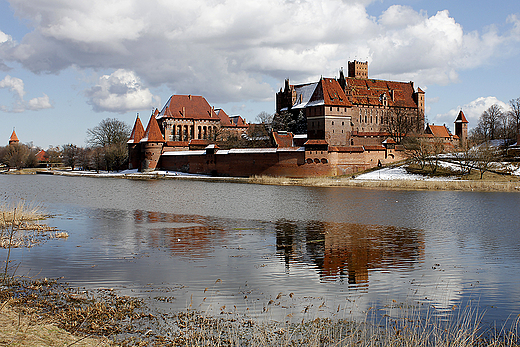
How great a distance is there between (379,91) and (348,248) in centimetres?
4812

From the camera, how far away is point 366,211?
54.7 ft

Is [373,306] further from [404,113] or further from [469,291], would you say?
[404,113]

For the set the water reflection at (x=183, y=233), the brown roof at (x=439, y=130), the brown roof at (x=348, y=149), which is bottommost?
the water reflection at (x=183, y=233)

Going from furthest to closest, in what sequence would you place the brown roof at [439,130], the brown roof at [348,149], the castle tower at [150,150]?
the brown roof at [439,130]
the castle tower at [150,150]
the brown roof at [348,149]

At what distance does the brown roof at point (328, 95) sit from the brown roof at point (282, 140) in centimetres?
369

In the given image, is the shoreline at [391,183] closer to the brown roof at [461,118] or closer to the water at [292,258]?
the water at [292,258]

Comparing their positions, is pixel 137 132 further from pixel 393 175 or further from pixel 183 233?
pixel 183 233

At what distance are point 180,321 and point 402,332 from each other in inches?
91.4

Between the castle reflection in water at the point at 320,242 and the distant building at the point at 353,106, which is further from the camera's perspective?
the distant building at the point at 353,106

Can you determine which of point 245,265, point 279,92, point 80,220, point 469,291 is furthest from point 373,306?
point 279,92

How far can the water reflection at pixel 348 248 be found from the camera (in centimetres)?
788

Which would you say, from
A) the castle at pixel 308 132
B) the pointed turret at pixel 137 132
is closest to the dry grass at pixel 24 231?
the castle at pixel 308 132

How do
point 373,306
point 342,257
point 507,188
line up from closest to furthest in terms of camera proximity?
point 373,306 → point 342,257 → point 507,188

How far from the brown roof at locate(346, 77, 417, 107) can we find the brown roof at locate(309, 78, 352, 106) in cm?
1223
